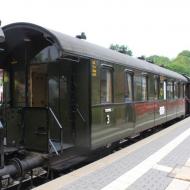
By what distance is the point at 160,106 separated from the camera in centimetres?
1605

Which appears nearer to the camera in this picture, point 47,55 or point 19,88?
point 47,55

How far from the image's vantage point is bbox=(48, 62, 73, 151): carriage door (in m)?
8.62

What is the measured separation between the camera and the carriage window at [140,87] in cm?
1220

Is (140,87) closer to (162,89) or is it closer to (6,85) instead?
(162,89)

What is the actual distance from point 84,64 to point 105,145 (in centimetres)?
241

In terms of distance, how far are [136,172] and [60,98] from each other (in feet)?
7.71

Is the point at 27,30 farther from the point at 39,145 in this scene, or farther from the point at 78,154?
the point at 78,154

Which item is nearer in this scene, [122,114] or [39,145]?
[39,145]

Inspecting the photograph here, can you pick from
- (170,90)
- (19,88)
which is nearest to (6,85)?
(19,88)

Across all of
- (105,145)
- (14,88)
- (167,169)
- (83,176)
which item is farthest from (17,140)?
(167,169)

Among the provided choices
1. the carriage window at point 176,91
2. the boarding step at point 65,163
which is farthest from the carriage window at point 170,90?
the boarding step at point 65,163

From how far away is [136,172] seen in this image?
7.75 m

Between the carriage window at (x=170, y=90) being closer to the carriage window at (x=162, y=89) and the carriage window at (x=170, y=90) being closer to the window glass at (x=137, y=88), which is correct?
the carriage window at (x=162, y=89)

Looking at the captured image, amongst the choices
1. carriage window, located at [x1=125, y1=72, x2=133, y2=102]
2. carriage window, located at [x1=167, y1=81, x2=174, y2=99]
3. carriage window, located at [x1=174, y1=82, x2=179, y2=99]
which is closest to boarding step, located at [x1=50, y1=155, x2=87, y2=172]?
carriage window, located at [x1=125, y1=72, x2=133, y2=102]
